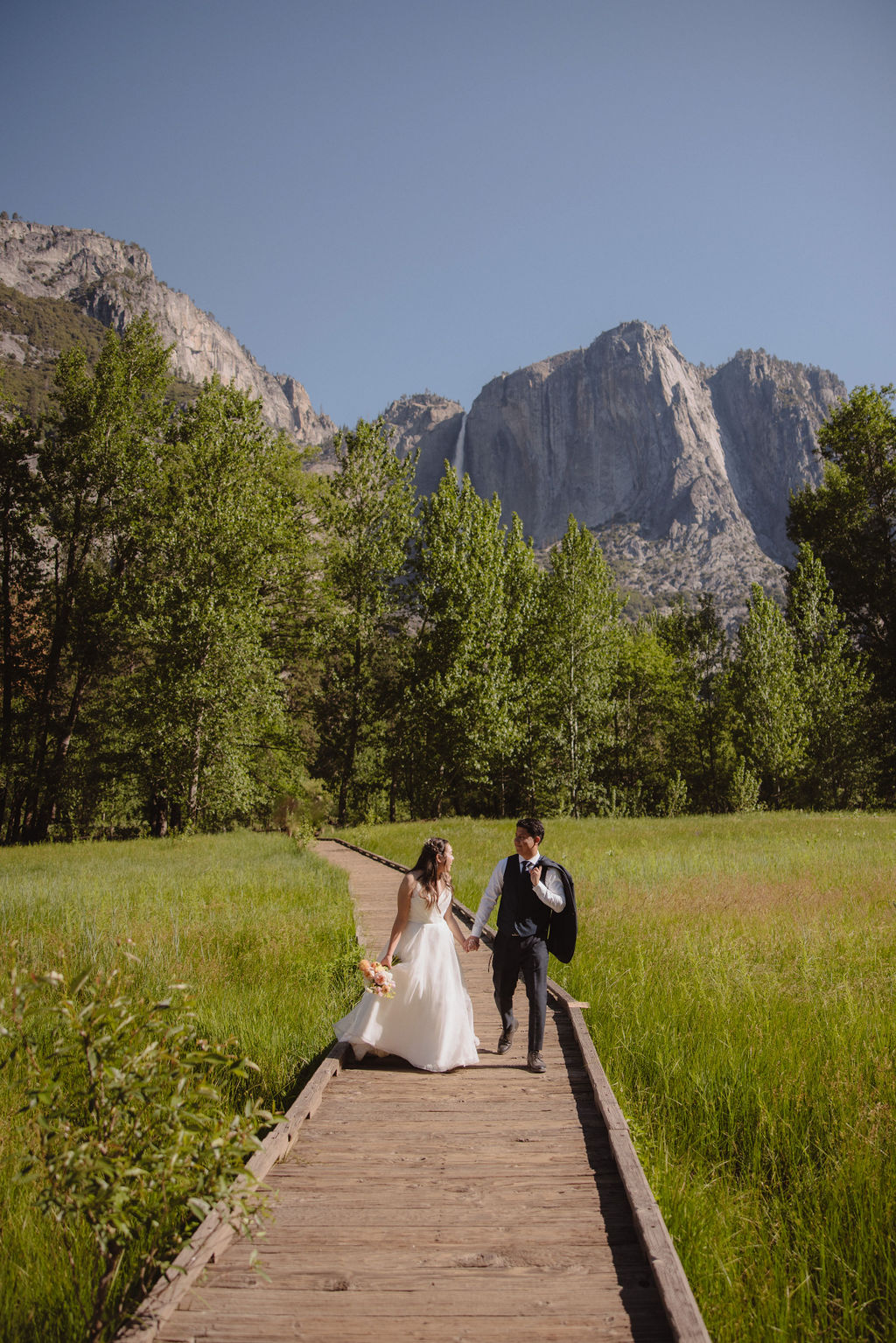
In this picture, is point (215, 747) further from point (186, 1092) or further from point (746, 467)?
point (746, 467)

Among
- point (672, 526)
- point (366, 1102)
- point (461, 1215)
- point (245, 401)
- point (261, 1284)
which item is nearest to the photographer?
point (261, 1284)

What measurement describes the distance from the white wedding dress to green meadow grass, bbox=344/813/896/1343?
51.5 inches

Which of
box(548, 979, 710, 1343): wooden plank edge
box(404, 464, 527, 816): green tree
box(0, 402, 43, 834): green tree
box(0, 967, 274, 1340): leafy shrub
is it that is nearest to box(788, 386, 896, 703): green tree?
box(404, 464, 527, 816): green tree

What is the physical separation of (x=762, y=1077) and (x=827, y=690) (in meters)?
34.9

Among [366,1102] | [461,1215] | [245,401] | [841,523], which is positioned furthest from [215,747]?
[841,523]

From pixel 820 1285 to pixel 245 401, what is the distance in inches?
1190

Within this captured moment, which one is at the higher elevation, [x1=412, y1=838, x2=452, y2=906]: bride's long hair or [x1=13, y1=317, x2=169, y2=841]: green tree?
[x1=13, y1=317, x2=169, y2=841]: green tree

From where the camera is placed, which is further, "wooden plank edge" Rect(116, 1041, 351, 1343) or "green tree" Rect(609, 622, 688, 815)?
"green tree" Rect(609, 622, 688, 815)

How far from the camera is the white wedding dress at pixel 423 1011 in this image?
233 inches

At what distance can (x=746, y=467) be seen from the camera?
19425cm

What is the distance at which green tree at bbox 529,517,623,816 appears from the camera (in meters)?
35.6

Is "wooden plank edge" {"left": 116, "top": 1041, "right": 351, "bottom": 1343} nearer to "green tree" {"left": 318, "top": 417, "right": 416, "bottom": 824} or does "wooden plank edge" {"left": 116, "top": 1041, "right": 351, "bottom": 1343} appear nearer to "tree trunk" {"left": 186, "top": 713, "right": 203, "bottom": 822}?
"tree trunk" {"left": 186, "top": 713, "right": 203, "bottom": 822}

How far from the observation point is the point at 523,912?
6141mm

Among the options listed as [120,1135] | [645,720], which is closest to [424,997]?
[120,1135]
